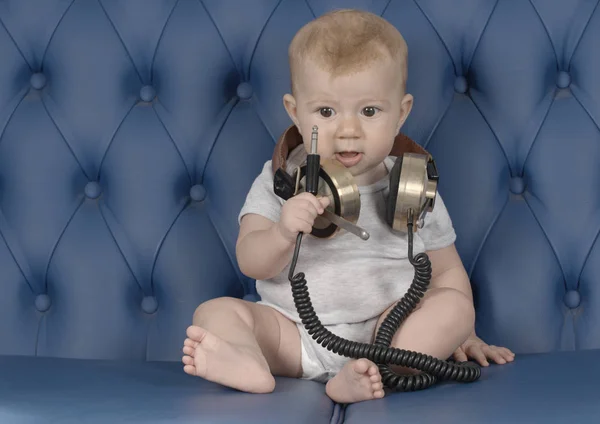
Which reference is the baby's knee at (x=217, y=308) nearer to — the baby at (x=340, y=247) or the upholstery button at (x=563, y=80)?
the baby at (x=340, y=247)

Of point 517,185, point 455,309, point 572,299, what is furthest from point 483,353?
point 517,185

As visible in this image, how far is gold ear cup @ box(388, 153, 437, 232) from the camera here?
1.40 m

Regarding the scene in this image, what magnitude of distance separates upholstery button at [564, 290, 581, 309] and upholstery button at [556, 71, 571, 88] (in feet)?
1.23

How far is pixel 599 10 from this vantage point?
5.70ft

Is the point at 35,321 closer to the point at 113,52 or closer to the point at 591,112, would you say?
the point at 113,52

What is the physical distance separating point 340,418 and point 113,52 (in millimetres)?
865

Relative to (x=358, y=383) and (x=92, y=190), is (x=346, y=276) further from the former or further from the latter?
(x=92, y=190)

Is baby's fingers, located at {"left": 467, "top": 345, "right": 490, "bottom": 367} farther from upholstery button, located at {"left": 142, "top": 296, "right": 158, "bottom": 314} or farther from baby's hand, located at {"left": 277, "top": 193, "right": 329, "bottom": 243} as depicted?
upholstery button, located at {"left": 142, "top": 296, "right": 158, "bottom": 314}

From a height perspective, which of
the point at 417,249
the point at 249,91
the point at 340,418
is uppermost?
the point at 249,91

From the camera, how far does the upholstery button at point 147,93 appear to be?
5.79 ft

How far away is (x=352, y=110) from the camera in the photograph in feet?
4.78

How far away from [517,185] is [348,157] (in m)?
0.40

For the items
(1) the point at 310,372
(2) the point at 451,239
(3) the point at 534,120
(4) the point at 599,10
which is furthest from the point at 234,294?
→ (4) the point at 599,10

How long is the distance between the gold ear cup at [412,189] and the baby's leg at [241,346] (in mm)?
255
